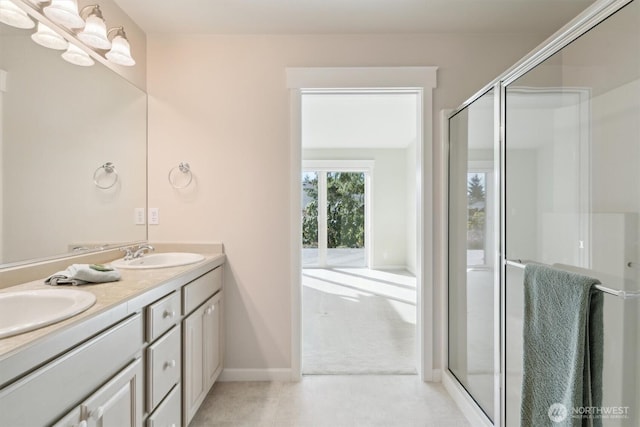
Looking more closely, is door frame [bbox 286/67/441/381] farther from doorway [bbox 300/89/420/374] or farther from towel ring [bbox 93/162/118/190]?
towel ring [bbox 93/162/118/190]

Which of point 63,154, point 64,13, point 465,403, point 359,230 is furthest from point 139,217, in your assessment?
point 359,230

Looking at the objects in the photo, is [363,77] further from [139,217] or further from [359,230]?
[359,230]

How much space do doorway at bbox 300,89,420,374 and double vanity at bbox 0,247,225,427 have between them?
3.70 ft

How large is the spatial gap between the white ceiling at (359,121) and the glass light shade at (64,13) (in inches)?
68.7

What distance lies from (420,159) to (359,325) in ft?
6.22

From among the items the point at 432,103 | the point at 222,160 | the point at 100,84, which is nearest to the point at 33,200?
the point at 100,84

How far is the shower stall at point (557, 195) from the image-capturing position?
109 centimetres

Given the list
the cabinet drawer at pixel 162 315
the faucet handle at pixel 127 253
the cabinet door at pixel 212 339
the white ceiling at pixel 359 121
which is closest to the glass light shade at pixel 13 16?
the faucet handle at pixel 127 253

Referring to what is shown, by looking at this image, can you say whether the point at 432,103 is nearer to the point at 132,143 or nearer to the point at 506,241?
the point at 506,241

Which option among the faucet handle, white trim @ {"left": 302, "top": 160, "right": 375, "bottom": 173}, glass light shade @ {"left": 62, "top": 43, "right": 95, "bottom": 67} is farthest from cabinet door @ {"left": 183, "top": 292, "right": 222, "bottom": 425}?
white trim @ {"left": 302, "top": 160, "right": 375, "bottom": 173}

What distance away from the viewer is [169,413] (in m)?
1.49

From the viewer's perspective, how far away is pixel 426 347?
2.28 m

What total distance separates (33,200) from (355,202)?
5.44m

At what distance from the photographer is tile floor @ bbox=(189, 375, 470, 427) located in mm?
1854
